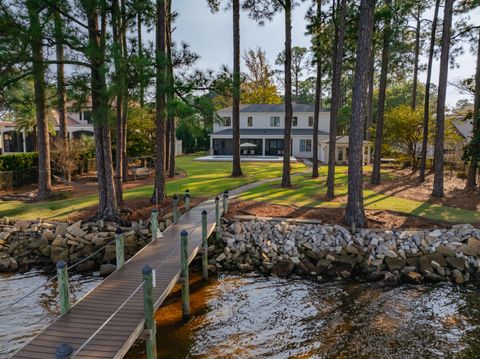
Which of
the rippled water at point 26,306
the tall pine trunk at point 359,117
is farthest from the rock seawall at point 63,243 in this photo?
the tall pine trunk at point 359,117

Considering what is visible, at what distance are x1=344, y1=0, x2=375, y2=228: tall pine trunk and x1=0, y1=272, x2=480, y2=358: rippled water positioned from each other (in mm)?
3380

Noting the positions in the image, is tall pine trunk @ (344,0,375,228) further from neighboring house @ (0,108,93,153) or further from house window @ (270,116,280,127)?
house window @ (270,116,280,127)

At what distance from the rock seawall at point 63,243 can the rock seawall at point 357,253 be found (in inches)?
128

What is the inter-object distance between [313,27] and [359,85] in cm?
884

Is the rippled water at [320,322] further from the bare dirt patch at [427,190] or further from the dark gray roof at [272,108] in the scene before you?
the dark gray roof at [272,108]

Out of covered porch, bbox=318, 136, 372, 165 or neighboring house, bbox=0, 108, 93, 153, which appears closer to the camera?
neighboring house, bbox=0, 108, 93, 153

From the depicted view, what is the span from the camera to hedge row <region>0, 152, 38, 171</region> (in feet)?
65.3

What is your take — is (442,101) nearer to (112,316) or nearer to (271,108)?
(112,316)

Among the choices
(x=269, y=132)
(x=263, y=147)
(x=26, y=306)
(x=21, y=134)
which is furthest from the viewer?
(x=269, y=132)

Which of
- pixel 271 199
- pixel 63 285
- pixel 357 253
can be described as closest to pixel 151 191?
pixel 271 199

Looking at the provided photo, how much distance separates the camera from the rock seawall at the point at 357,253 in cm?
1202

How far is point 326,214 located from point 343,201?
2333mm

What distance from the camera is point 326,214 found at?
15.0 m

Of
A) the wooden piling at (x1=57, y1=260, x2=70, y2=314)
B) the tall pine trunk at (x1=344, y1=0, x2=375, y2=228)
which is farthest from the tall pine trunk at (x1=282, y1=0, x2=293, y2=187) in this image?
the wooden piling at (x1=57, y1=260, x2=70, y2=314)
